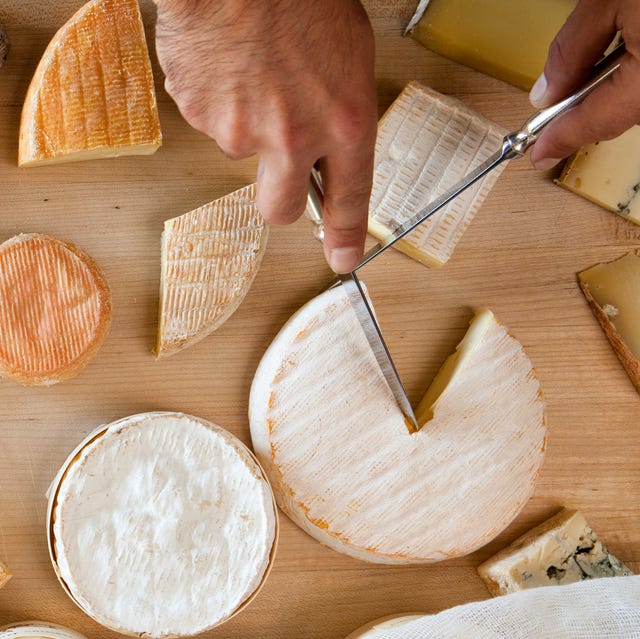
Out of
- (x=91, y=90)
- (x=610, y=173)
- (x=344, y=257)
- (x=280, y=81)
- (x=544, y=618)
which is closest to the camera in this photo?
(x=280, y=81)

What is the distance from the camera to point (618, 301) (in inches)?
72.1

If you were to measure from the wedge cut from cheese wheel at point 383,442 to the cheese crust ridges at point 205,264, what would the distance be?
16cm

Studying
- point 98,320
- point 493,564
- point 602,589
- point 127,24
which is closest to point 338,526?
point 493,564

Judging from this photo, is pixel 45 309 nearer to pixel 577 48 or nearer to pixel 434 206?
pixel 434 206

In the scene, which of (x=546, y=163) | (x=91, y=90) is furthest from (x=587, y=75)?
(x=91, y=90)

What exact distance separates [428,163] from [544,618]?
96 centimetres

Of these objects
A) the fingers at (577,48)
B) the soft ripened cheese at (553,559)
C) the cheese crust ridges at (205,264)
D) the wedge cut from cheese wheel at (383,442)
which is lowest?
the soft ripened cheese at (553,559)

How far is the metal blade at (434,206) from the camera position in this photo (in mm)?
1529

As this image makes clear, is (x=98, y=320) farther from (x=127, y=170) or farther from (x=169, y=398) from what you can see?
(x=127, y=170)

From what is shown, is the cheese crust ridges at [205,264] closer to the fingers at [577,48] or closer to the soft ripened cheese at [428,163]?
the soft ripened cheese at [428,163]

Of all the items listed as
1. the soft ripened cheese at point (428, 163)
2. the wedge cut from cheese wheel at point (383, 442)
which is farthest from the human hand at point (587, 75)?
the wedge cut from cheese wheel at point (383, 442)

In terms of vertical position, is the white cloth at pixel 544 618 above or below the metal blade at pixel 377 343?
below

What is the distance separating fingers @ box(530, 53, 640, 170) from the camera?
4.31ft

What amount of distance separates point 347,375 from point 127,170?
0.66m
